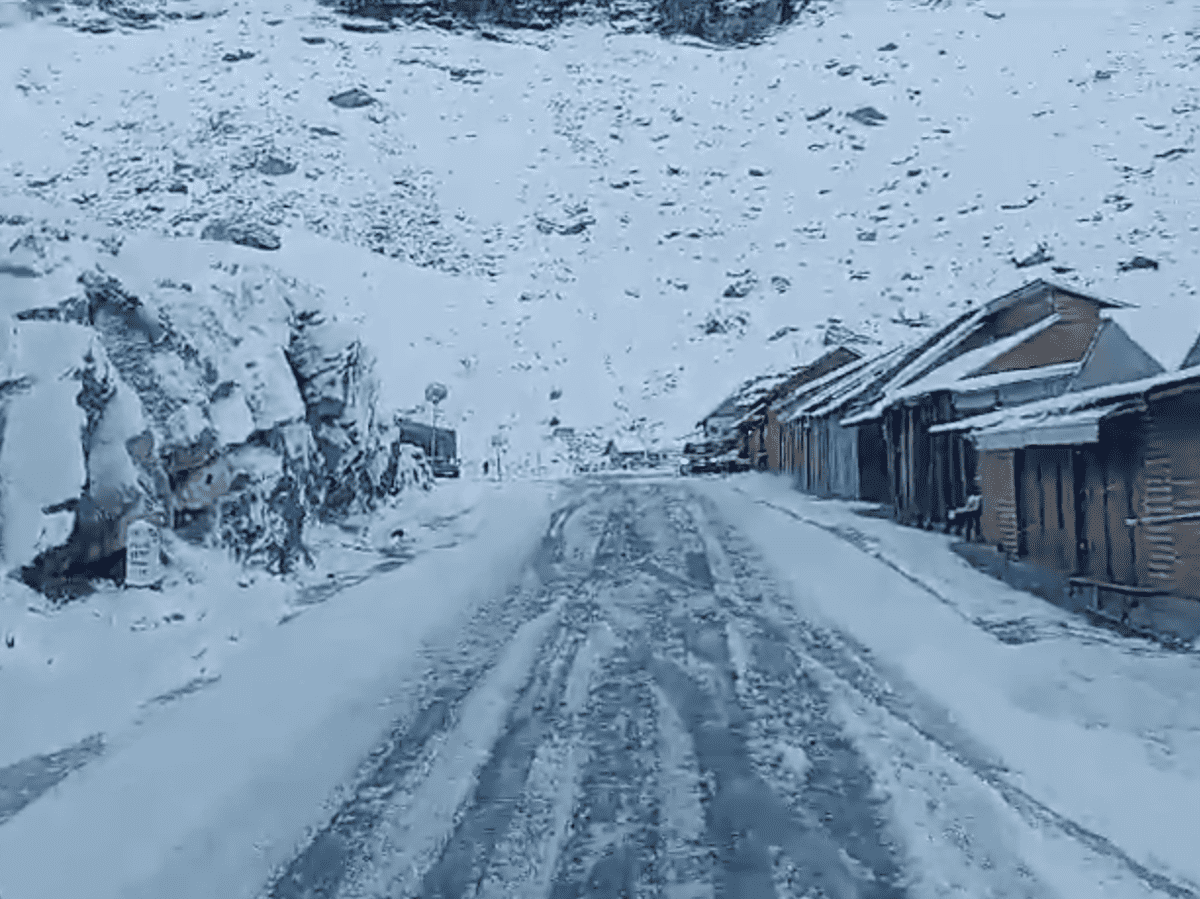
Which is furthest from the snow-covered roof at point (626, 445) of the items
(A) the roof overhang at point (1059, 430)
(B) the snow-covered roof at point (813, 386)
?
(A) the roof overhang at point (1059, 430)

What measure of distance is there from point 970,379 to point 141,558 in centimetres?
1316

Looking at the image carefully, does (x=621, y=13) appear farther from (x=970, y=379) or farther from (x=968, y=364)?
(x=970, y=379)

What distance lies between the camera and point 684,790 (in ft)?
18.3

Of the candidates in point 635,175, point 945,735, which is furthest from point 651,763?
point 635,175

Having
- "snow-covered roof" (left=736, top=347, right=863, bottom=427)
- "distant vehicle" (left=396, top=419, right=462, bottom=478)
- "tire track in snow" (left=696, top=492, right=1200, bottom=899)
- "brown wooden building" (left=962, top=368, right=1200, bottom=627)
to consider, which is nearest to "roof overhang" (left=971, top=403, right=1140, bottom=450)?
"brown wooden building" (left=962, top=368, right=1200, bottom=627)

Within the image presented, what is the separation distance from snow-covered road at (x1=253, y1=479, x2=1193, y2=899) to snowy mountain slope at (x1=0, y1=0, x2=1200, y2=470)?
38631 mm

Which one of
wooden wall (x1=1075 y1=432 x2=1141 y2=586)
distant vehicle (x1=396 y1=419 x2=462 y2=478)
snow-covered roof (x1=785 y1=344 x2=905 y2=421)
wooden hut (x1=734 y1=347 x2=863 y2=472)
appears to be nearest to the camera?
wooden wall (x1=1075 y1=432 x2=1141 y2=586)

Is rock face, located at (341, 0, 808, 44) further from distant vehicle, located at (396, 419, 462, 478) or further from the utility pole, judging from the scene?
distant vehicle, located at (396, 419, 462, 478)

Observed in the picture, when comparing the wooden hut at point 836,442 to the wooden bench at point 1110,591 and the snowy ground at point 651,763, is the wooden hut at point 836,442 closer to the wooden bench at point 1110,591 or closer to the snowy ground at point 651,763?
the wooden bench at point 1110,591

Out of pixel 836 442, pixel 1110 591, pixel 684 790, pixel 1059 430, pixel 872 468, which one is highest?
pixel 836 442

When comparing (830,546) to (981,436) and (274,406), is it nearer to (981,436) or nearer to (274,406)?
(981,436)

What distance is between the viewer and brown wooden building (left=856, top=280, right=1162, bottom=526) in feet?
54.1

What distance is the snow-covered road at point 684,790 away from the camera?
4.52m

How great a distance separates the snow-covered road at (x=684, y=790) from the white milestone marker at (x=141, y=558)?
3.09 meters
